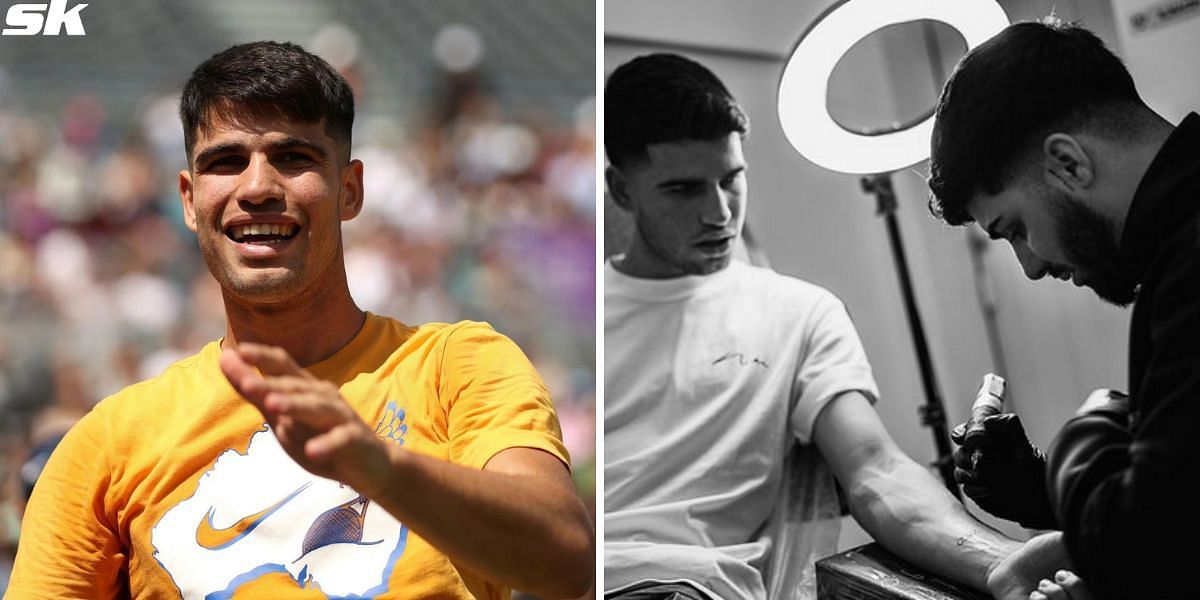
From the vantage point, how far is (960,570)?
1.72m

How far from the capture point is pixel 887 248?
1.92m

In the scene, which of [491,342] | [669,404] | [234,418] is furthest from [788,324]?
[234,418]

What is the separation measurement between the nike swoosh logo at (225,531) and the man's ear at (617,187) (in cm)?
82

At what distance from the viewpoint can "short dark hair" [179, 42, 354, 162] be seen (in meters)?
1.66

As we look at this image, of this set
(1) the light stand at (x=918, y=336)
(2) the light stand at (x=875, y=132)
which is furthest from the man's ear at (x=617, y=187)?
(1) the light stand at (x=918, y=336)

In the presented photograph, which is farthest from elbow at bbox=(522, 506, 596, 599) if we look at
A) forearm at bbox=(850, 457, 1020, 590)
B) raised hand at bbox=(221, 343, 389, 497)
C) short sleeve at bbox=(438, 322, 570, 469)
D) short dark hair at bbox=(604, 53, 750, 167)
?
short dark hair at bbox=(604, 53, 750, 167)

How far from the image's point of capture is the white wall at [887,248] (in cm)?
177

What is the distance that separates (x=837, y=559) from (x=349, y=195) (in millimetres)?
941

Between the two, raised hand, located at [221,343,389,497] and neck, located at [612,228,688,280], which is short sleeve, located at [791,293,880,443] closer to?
neck, located at [612,228,688,280]

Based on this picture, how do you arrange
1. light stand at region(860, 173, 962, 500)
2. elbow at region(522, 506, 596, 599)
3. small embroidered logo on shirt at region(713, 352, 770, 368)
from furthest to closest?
small embroidered logo on shirt at region(713, 352, 770, 368) < light stand at region(860, 173, 962, 500) < elbow at region(522, 506, 596, 599)

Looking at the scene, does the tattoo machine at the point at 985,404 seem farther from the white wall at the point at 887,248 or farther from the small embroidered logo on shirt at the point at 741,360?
the small embroidered logo on shirt at the point at 741,360

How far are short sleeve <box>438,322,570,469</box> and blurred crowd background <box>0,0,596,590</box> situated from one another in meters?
0.50

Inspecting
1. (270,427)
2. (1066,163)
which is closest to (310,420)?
(270,427)

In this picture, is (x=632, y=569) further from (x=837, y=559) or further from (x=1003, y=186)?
(x=1003, y=186)
